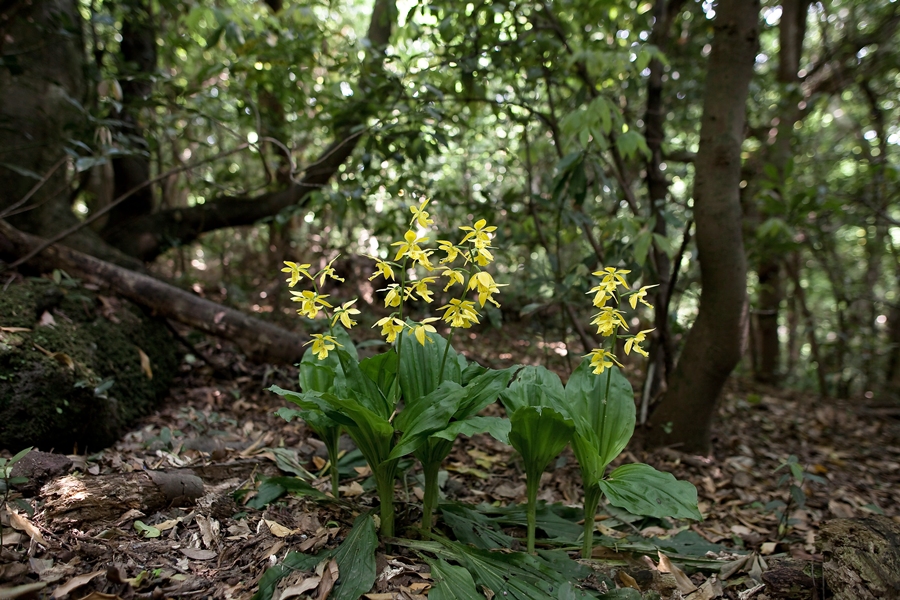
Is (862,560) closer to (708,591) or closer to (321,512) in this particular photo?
(708,591)

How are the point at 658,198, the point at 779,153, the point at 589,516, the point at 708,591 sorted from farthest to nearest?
the point at 779,153 < the point at 658,198 < the point at 589,516 < the point at 708,591

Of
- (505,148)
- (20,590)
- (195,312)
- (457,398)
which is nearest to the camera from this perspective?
(20,590)

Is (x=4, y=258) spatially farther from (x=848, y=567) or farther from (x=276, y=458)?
(x=848, y=567)

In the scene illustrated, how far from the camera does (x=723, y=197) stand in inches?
103

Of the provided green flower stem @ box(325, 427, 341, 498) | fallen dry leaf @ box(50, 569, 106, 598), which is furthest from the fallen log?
fallen dry leaf @ box(50, 569, 106, 598)

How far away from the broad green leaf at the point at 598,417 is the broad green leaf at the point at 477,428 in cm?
25

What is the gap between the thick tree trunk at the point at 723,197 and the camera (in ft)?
8.57

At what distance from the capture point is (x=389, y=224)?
311 cm

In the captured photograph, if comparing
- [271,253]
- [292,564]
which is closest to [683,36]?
[271,253]

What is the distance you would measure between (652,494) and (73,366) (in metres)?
2.29

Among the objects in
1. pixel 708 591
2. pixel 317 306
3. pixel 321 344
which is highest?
pixel 317 306

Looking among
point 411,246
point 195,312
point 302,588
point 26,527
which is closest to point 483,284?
point 411,246

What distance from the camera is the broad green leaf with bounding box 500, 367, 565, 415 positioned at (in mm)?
1709

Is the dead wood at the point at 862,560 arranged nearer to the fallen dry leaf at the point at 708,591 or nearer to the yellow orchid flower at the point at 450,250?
the fallen dry leaf at the point at 708,591
